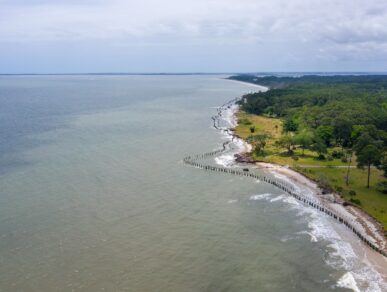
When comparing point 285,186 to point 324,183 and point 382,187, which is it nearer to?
point 324,183

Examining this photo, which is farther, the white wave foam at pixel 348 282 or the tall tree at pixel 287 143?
the tall tree at pixel 287 143

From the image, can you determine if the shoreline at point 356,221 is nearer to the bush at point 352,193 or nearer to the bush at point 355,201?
the bush at point 355,201

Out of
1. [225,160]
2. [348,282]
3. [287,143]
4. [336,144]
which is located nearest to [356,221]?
[348,282]

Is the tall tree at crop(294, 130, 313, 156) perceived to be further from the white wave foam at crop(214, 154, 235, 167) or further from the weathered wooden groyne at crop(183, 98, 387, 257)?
the weathered wooden groyne at crop(183, 98, 387, 257)

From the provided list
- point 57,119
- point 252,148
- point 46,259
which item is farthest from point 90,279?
point 57,119

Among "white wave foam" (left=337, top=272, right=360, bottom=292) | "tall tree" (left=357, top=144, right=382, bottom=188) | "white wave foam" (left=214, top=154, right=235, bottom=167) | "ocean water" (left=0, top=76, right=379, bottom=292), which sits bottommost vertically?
"white wave foam" (left=337, top=272, right=360, bottom=292)

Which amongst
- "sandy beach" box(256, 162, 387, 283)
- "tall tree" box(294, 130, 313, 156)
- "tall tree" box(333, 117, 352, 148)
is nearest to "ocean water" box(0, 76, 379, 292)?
"sandy beach" box(256, 162, 387, 283)

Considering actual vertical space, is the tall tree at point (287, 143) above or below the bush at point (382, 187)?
above

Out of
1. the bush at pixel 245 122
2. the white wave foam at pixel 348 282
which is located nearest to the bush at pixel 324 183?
the white wave foam at pixel 348 282
